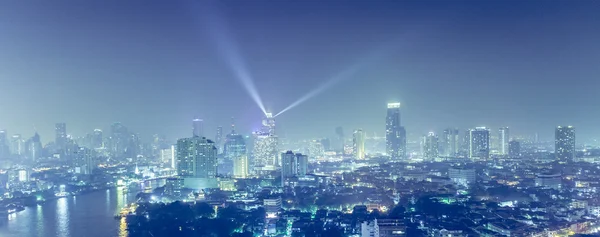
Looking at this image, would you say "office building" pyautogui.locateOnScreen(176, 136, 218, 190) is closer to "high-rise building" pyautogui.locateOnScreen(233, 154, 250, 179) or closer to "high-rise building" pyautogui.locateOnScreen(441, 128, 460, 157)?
"high-rise building" pyautogui.locateOnScreen(233, 154, 250, 179)

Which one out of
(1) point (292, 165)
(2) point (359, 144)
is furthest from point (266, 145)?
(2) point (359, 144)

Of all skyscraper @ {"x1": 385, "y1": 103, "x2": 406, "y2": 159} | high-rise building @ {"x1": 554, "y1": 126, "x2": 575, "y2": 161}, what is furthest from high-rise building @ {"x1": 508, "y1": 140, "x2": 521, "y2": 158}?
skyscraper @ {"x1": 385, "y1": 103, "x2": 406, "y2": 159}

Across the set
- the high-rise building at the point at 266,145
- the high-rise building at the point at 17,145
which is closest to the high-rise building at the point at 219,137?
the high-rise building at the point at 266,145

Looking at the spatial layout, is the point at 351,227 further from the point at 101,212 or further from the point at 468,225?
the point at 101,212

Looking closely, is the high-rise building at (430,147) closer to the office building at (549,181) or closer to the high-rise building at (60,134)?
the office building at (549,181)

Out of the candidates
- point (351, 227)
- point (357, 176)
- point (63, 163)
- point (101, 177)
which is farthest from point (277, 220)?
point (63, 163)

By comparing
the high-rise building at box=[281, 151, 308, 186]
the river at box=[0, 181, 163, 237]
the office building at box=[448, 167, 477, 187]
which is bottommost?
the river at box=[0, 181, 163, 237]

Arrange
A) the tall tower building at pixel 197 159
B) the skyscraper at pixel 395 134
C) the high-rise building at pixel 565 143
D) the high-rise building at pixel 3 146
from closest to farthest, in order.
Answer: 1. the tall tower building at pixel 197 159
2. the high-rise building at pixel 565 143
3. the high-rise building at pixel 3 146
4. the skyscraper at pixel 395 134

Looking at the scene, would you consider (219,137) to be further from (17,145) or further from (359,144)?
(17,145)
